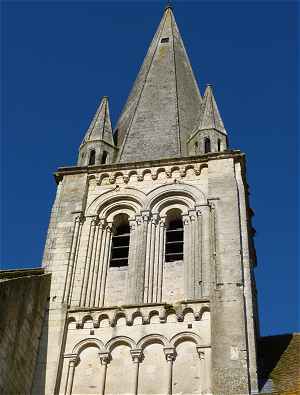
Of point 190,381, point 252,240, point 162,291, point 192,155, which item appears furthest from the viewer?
point 252,240

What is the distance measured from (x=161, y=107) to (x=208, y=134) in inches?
113

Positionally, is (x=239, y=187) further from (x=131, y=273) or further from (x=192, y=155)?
(x=131, y=273)

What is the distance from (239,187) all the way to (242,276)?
278 centimetres

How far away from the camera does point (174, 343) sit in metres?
13.1

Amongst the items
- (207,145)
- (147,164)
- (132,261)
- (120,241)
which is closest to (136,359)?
(132,261)

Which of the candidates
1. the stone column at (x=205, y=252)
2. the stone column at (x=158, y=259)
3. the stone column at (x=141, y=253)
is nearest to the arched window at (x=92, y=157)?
the stone column at (x=141, y=253)

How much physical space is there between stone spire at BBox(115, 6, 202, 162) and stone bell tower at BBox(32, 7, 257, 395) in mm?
64

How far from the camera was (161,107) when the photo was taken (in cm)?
2073

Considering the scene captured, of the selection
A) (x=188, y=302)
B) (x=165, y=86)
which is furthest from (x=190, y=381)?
(x=165, y=86)

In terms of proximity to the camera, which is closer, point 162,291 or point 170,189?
point 162,291

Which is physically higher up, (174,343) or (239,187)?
(239,187)

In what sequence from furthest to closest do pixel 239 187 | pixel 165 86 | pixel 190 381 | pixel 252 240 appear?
pixel 165 86, pixel 252 240, pixel 239 187, pixel 190 381

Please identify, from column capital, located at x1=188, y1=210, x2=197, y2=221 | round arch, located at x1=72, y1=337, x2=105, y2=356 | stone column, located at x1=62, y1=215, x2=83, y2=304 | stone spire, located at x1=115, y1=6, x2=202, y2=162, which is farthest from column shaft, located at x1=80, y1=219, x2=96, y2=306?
stone spire, located at x1=115, y1=6, x2=202, y2=162

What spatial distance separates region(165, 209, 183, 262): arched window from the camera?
51.0ft
